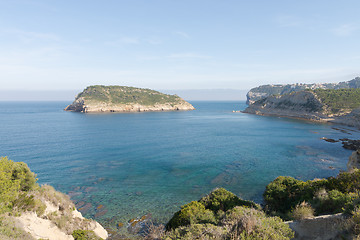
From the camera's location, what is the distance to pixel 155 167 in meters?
38.8

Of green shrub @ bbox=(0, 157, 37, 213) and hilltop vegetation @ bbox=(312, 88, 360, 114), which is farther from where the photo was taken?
hilltop vegetation @ bbox=(312, 88, 360, 114)

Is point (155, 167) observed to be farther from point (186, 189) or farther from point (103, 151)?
point (103, 151)

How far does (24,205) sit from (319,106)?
138283mm

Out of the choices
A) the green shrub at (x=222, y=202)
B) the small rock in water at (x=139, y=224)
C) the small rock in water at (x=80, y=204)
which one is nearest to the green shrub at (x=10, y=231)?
the small rock in water at (x=139, y=224)

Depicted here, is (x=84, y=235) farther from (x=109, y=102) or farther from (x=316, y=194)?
(x=109, y=102)

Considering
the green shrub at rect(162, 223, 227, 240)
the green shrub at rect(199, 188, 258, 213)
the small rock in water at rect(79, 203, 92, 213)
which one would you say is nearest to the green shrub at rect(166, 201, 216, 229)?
the green shrub at rect(199, 188, 258, 213)

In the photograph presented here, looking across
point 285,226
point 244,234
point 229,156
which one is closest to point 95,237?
point 244,234

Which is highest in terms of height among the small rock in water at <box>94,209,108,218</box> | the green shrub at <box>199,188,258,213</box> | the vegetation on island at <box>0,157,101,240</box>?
the vegetation on island at <box>0,157,101,240</box>

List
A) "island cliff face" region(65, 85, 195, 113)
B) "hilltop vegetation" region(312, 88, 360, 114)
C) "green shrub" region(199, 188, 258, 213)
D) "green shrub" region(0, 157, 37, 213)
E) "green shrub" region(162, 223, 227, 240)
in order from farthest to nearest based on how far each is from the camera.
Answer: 1. "island cliff face" region(65, 85, 195, 113)
2. "hilltop vegetation" region(312, 88, 360, 114)
3. "green shrub" region(199, 188, 258, 213)
4. "green shrub" region(0, 157, 37, 213)
5. "green shrub" region(162, 223, 227, 240)

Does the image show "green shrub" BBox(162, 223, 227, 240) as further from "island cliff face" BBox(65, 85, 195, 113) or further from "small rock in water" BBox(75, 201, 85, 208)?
"island cliff face" BBox(65, 85, 195, 113)

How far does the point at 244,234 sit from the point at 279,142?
193 feet

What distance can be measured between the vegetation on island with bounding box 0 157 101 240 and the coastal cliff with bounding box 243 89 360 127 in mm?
109213

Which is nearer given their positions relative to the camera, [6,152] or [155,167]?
[155,167]

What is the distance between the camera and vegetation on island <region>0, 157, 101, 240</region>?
475 inches
